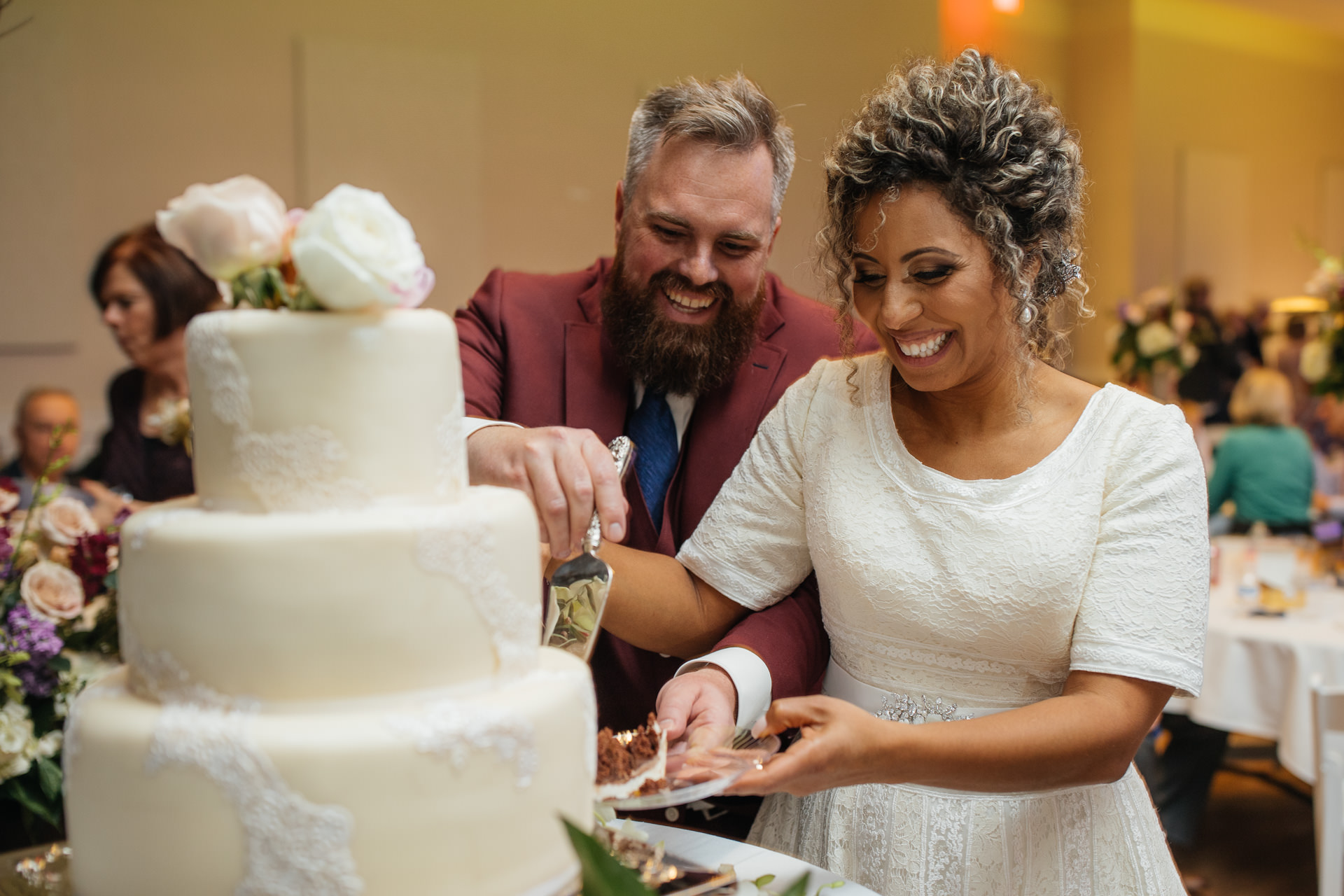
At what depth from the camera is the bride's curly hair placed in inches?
63.4

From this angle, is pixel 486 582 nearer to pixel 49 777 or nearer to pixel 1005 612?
pixel 1005 612

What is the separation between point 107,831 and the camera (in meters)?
1.06

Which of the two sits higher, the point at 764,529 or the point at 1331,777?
the point at 764,529

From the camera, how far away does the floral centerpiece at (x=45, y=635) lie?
6.13 feet

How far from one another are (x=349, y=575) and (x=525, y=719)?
22 centimetres

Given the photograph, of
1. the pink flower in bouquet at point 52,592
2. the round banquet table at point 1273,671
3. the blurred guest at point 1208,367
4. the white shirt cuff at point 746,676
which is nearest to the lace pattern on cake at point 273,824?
the white shirt cuff at point 746,676

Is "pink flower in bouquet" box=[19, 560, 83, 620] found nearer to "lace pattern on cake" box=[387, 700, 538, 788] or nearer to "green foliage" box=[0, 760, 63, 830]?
"green foliage" box=[0, 760, 63, 830]

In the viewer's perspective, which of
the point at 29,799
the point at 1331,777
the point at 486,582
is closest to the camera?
the point at 486,582

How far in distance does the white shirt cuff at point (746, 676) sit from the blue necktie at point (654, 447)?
0.39 meters

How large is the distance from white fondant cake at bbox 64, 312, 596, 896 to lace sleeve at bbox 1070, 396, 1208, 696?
83 cm

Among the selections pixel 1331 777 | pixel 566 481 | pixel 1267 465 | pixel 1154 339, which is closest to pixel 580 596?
pixel 566 481

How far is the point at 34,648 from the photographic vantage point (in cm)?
192

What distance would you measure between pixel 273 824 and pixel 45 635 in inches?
46.4

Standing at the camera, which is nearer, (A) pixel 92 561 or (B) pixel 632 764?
(B) pixel 632 764
